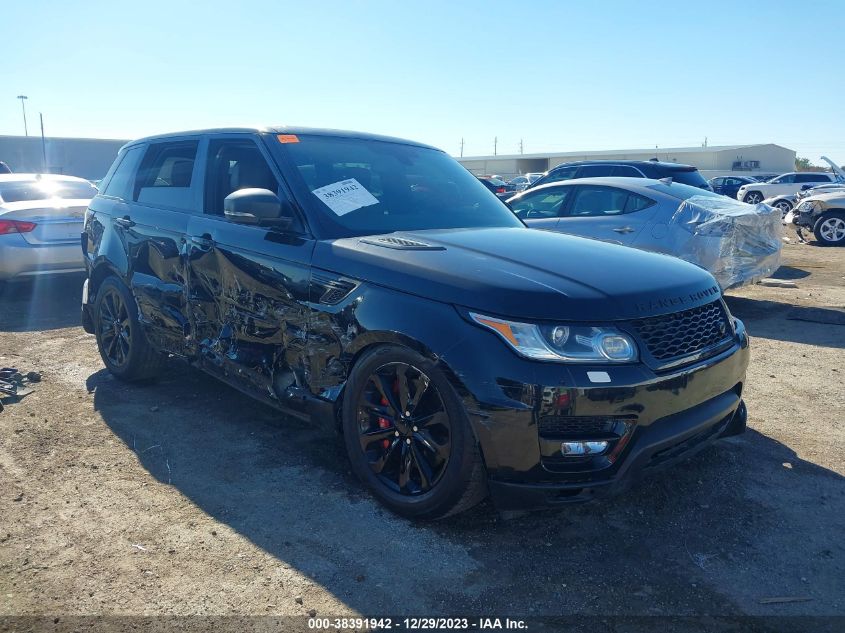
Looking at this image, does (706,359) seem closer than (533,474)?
No

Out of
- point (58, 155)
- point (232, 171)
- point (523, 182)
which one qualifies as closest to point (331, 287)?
point (232, 171)

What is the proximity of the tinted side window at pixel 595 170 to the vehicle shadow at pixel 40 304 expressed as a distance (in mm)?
9257

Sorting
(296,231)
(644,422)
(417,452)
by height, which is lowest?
(417,452)

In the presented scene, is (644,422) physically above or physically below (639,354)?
below

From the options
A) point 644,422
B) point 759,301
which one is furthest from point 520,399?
point 759,301

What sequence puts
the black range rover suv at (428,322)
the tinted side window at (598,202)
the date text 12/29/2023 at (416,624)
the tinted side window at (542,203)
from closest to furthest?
the date text 12/29/2023 at (416,624), the black range rover suv at (428,322), the tinted side window at (598,202), the tinted side window at (542,203)

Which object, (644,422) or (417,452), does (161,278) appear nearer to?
(417,452)

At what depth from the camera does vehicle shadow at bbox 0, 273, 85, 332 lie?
7371 millimetres

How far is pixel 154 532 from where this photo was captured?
10.1ft

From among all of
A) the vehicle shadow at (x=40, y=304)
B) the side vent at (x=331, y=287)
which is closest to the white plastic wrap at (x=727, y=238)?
the side vent at (x=331, y=287)

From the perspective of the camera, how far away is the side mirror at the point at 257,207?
11.3 ft

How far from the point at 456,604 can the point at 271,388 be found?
5.40 feet

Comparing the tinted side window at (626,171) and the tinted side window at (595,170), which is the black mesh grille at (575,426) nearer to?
the tinted side window at (626,171)

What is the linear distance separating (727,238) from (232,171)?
210 inches
